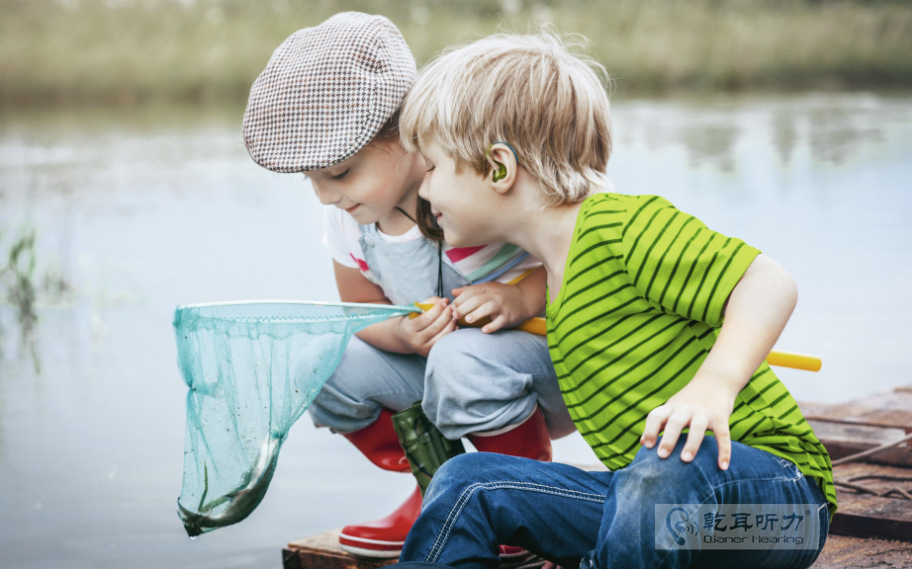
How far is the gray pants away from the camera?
139 centimetres

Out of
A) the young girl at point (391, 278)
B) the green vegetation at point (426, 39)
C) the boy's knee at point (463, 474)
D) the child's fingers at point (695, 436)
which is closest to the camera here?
the child's fingers at point (695, 436)

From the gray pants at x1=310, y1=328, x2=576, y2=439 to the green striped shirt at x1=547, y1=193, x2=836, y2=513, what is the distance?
0.14 meters

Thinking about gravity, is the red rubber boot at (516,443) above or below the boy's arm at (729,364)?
below

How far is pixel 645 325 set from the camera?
1.21 meters

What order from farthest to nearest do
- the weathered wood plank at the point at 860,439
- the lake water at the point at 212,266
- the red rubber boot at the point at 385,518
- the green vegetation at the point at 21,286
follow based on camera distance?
1. the green vegetation at the point at 21,286
2. the lake water at the point at 212,266
3. the weathered wood plank at the point at 860,439
4. the red rubber boot at the point at 385,518

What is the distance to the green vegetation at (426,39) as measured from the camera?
22.4 feet

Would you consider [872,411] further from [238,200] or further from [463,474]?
[238,200]

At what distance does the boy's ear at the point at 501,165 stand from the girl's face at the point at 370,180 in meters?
0.22

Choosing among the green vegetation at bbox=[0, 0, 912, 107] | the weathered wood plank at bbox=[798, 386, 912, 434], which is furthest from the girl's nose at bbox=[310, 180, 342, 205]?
the green vegetation at bbox=[0, 0, 912, 107]

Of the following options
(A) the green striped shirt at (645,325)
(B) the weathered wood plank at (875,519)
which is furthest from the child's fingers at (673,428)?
(B) the weathered wood plank at (875,519)

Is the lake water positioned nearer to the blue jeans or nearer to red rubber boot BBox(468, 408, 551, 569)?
red rubber boot BBox(468, 408, 551, 569)

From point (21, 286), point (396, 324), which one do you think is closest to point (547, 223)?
point (396, 324)

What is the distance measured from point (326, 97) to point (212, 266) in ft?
11.0

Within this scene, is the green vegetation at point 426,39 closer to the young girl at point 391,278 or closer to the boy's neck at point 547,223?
the young girl at point 391,278
